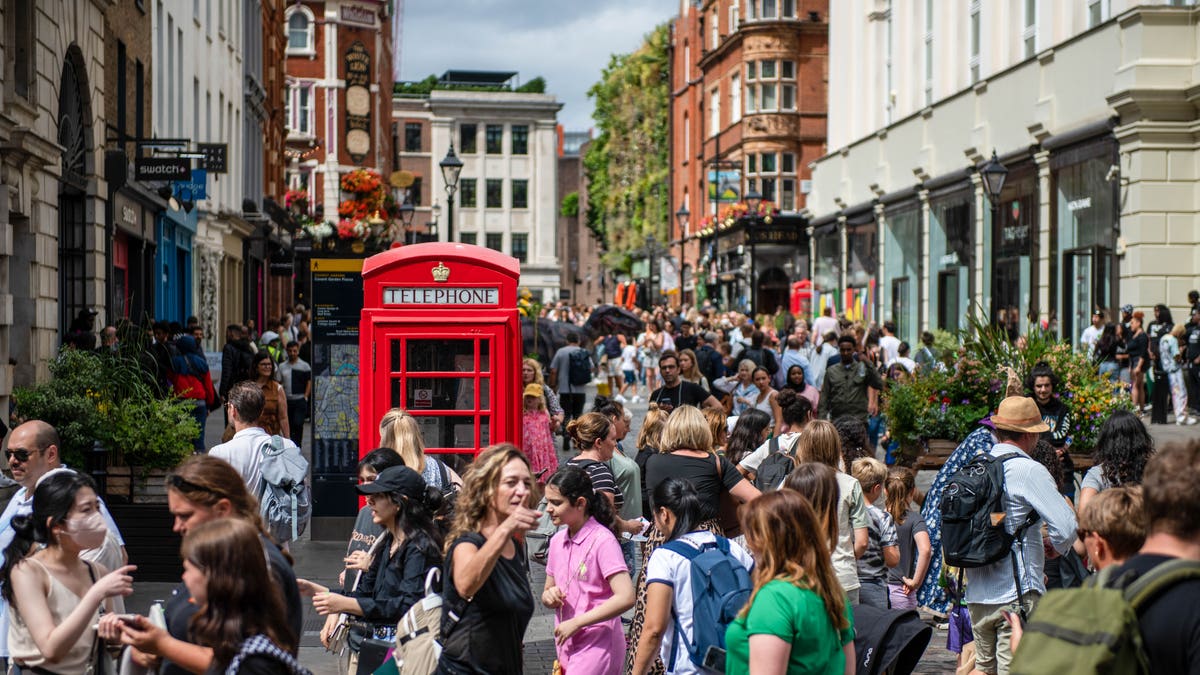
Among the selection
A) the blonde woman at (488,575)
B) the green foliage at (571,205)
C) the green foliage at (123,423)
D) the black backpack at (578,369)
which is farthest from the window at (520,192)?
the blonde woman at (488,575)

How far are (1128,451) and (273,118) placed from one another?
4936 cm

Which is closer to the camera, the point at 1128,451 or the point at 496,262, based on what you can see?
the point at 1128,451

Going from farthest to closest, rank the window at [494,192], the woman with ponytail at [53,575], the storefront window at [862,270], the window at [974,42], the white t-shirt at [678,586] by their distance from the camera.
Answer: the window at [494,192], the storefront window at [862,270], the window at [974,42], the white t-shirt at [678,586], the woman with ponytail at [53,575]

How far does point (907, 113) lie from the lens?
128ft

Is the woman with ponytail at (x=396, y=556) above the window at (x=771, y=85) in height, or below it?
below

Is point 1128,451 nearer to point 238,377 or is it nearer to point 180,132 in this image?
point 238,377

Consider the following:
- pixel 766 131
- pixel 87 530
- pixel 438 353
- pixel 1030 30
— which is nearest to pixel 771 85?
pixel 766 131

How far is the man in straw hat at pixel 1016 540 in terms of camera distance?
8.12 m

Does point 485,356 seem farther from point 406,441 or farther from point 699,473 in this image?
point 699,473

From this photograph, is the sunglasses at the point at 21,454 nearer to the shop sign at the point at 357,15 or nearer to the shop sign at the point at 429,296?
the shop sign at the point at 429,296

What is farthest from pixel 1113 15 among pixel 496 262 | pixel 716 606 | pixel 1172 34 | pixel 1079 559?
pixel 716 606

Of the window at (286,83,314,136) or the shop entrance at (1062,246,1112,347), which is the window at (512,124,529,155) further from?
the shop entrance at (1062,246,1112,347)

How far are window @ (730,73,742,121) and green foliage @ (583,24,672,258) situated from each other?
18340 mm

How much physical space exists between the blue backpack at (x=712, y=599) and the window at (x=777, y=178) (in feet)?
176
